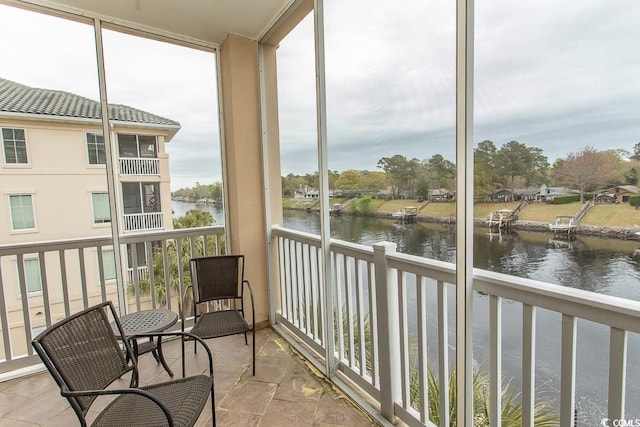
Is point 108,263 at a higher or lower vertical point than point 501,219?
lower

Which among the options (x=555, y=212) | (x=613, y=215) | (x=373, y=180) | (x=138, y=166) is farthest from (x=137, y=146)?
(x=613, y=215)

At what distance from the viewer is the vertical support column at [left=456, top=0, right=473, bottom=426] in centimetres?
125

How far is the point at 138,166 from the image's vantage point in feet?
9.51

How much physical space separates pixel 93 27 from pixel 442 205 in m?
3.14

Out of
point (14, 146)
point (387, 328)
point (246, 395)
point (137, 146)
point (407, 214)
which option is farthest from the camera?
point (137, 146)

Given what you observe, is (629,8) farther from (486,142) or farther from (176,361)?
(176,361)

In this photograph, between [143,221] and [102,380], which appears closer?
[102,380]

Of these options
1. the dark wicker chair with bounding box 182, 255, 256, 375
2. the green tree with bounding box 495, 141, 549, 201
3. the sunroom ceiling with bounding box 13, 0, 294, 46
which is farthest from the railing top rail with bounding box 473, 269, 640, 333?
the sunroom ceiling with bounding box 13, 0, 294, 46

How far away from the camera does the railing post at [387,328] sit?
1768mm

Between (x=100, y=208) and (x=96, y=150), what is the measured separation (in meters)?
0.51

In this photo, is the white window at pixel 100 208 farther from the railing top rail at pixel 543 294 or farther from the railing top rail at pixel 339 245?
the railing top rail at pixel 543 294

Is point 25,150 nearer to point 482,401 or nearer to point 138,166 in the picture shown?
point 138,166

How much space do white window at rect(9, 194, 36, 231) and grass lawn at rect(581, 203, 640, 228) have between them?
3.59 meters

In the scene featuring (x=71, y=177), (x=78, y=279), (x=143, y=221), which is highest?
(x=71, y=177)
